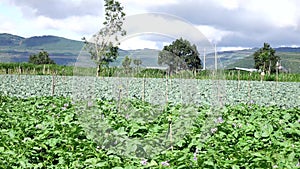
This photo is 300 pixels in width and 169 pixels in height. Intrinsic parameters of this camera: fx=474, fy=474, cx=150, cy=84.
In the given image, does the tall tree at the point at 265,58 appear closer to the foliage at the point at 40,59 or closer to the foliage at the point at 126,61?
the foliage at the point at 40,59

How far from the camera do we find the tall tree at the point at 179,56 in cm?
457

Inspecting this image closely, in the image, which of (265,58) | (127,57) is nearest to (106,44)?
(127,57)

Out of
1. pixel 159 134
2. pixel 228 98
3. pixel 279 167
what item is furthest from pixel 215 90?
pixel 228 98

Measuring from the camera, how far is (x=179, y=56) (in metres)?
4.64

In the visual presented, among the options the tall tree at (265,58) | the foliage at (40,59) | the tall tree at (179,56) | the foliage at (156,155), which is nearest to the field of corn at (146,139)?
the foliage at (156,155)

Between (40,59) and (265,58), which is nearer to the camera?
(265,58)

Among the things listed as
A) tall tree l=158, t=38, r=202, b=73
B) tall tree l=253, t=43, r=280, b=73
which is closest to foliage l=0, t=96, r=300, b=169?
tall tree l=158, t=38, r=202, b=73

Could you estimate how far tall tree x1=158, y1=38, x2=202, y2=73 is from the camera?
180 inches

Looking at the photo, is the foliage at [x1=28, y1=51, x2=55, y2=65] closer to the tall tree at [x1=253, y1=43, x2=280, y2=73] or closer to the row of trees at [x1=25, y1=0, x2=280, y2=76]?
the tall tree at [x1=253, y1=43, x2=280, y2=73]

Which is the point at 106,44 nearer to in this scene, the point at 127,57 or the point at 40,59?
the point at 127,57

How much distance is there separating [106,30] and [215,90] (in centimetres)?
146

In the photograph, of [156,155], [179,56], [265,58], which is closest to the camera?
[156,155]

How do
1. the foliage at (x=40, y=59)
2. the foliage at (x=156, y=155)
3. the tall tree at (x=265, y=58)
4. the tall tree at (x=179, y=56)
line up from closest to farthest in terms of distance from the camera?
1. the foliage at (x=156, y=155)
2. the tall tree at (x=179, y=56)
3. the tall tree at (x=265, y=58)
4. the foliage at (x=40, y=59)

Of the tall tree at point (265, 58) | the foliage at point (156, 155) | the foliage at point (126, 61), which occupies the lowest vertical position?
the foliage at point (156, 155)
